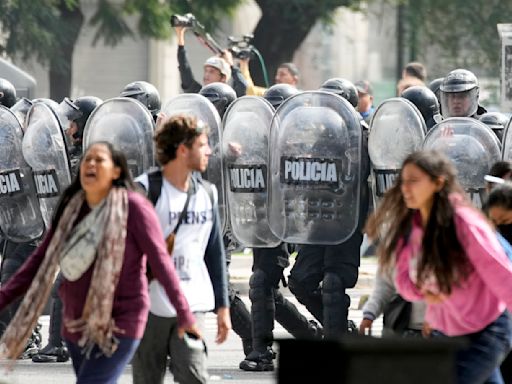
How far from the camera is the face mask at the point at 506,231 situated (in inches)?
327

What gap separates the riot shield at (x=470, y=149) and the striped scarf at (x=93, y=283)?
3.71 meters

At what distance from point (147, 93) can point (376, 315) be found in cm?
536

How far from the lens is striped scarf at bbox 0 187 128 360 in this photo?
6977 millimetres

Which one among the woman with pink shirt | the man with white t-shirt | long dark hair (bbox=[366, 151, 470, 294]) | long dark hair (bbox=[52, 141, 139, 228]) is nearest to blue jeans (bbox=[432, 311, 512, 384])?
the woman with pink shirt

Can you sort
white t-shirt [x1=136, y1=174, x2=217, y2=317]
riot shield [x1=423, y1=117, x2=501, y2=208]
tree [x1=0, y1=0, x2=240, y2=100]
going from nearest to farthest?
white t-shirt [x1=136, y1=174, x2=217, y2=317] → riot shield [x1=423, y1=117, x2=501, y2=208] → tree [x1=0, y1=0, x2=240, y2=100]

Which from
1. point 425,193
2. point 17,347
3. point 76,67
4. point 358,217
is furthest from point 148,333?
point 76,67

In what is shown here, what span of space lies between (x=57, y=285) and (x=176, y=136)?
12.7 feet

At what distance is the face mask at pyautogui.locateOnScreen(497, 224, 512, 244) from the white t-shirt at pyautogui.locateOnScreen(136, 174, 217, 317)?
143 centimetres

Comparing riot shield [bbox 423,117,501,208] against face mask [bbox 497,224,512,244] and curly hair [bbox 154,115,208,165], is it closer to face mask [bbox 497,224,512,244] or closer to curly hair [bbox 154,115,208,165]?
face mask [bbox 497,224,512,244]

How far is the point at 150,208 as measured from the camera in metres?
7.18

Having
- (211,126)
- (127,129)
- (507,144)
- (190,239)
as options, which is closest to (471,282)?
(190,239)

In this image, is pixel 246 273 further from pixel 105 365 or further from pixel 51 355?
pixel 105 365

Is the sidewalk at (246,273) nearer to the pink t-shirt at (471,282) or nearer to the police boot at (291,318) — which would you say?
the police boot at (291,318)

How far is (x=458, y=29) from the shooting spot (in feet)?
95.2
